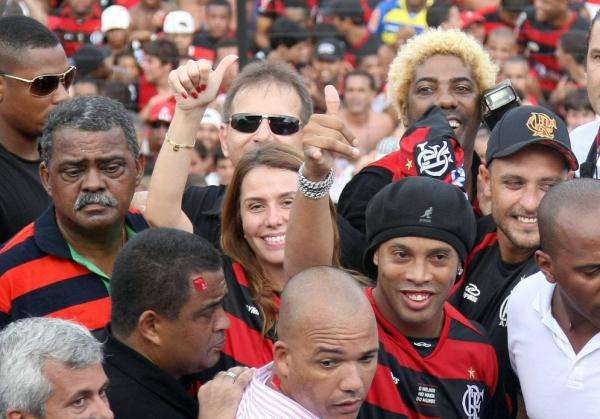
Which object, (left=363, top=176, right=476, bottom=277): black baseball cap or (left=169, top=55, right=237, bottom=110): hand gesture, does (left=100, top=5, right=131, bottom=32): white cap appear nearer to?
(left=169, top=55, right=237, bottom=110): hand gesture

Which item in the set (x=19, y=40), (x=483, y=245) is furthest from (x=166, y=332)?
(x=19, y=40)

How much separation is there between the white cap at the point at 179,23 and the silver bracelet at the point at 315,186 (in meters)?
7.09

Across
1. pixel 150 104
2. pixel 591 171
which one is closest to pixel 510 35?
pixel 150 104

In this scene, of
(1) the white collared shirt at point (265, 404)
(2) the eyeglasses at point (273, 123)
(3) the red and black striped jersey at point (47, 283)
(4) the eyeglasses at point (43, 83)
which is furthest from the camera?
(2) the eyeglasses at point (273, 123)

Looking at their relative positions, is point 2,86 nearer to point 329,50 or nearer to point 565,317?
point 565,317

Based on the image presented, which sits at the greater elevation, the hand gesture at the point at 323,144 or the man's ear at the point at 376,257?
the hand gesture at the point at 323,144

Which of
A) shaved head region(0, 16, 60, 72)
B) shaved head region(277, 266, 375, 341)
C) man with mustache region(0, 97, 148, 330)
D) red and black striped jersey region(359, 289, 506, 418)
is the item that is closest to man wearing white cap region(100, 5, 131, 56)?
shaved head region(0, 16, 60, 72)

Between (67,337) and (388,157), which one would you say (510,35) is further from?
(67,337)

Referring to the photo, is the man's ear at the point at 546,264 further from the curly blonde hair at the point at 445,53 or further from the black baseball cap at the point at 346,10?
the black baseball cap at the point at 346,10

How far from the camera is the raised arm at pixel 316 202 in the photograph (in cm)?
340

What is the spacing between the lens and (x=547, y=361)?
3781mm

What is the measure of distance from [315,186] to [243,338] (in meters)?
0.63

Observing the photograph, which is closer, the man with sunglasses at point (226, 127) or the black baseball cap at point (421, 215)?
the black baseball cap at point (421, 215)

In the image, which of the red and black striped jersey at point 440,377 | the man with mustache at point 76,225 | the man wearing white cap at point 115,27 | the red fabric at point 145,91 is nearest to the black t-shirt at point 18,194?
the man with mustache at point 76,225
